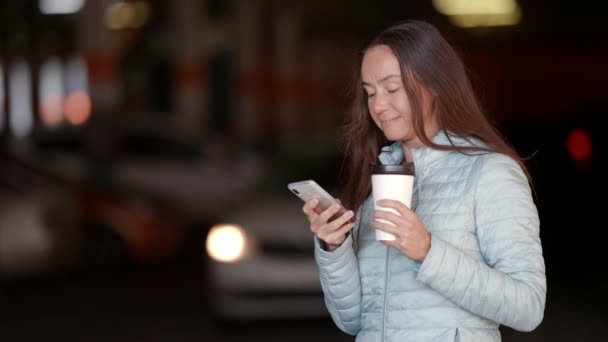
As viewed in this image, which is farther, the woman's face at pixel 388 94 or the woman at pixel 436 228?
the woman's face at pixel 388 94

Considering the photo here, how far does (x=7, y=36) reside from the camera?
29.9m

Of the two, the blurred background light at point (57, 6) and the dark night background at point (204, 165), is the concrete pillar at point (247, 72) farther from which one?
the blurred background light at point (57, 6)

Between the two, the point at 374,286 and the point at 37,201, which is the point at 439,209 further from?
the point at 37,201

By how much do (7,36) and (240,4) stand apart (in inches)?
297

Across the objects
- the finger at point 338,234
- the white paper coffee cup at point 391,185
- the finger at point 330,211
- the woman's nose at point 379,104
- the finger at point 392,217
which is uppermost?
the woman's nose at point 379,104

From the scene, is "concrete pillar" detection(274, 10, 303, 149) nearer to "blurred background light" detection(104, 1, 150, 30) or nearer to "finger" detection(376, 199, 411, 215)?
"blurred background light" detection(104, 1, 150, 30)

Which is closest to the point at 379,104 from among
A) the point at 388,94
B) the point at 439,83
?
the point at 388,94

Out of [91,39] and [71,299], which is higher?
[91,39]

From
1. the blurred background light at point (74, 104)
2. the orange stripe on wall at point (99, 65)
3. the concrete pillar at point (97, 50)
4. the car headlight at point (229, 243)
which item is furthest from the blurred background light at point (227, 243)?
the blurred background light at point (74, 104)

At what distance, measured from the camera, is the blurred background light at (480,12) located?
42.6 ft

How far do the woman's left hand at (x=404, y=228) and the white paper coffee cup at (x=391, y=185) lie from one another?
0.04ft

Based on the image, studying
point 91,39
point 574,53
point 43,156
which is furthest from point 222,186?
point 574,53

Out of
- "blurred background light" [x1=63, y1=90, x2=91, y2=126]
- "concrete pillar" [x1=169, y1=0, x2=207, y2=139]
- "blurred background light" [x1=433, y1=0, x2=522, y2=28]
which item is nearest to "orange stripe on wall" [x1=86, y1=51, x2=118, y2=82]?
"blurred background light" [x1=433, y1=0, x2=522, y2=28]

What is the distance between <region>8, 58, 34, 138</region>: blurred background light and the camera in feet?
112
